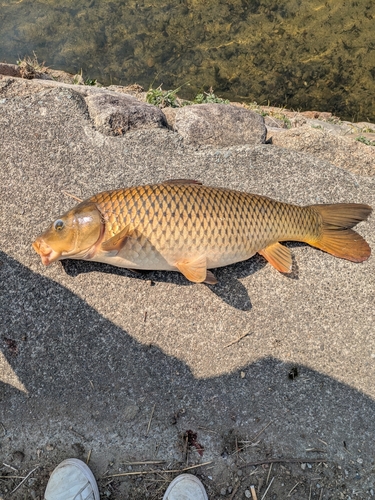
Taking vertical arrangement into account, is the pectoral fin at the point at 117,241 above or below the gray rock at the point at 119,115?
below

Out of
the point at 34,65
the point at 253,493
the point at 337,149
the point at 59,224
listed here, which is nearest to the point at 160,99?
the point at 337,149

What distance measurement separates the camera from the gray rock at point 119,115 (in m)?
3.43

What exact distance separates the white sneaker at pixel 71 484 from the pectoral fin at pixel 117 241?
1.41 metres

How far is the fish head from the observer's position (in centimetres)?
263

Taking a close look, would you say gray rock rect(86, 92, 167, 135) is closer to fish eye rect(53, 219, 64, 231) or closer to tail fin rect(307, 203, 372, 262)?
fish eye rect(53, 219, 64, 231)

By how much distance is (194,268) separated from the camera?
2770mm

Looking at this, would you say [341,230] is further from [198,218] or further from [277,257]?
[198,218]

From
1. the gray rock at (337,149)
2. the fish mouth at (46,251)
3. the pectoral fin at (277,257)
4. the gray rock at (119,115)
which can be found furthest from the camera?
the gray rock at (337,149)

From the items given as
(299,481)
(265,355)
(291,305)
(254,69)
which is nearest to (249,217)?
(291,305)

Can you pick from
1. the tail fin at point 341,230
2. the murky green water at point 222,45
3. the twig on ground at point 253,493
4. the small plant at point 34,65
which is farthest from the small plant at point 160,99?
the twig on ground at point 253,493

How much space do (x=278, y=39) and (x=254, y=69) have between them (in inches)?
32.4

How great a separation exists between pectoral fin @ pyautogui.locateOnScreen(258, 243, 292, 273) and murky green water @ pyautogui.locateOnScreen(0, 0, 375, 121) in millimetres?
4351

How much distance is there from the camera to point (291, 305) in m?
3.10

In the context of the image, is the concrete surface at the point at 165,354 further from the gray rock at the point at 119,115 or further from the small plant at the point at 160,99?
the small plant at the point at 160,99
